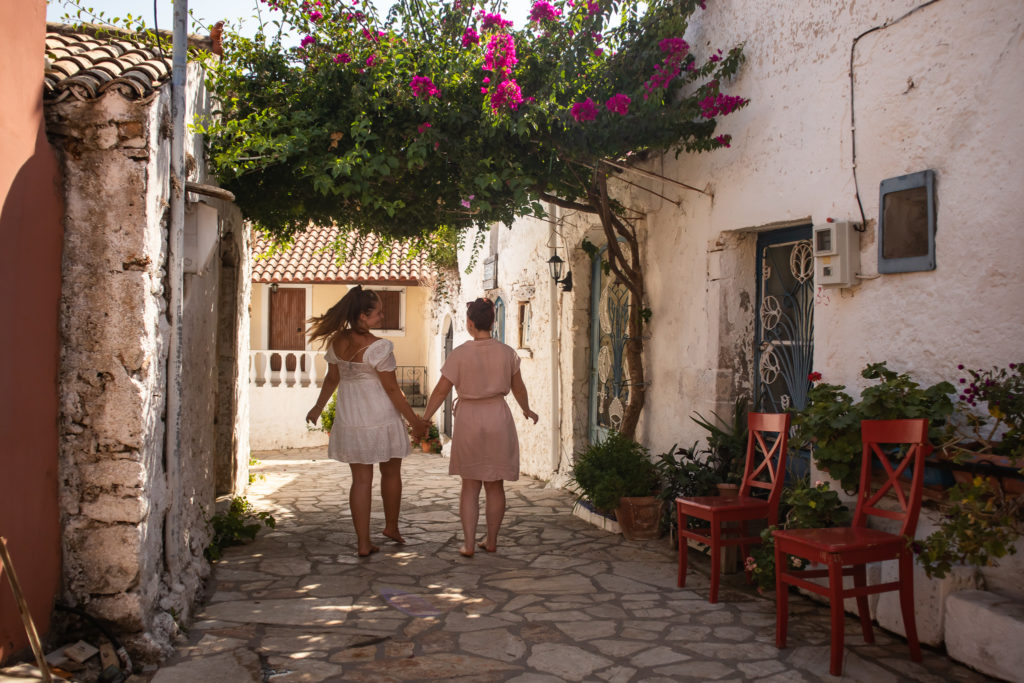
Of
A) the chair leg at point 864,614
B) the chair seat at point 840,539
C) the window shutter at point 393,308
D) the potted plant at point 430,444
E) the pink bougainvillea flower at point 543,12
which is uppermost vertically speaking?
the pink bougainvillea flower at point 543,12

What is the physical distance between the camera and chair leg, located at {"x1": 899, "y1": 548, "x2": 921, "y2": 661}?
383cm

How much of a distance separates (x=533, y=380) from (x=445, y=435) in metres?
4.21

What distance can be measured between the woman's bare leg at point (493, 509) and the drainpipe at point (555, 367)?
3007 millimetres

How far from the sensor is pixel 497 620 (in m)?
4.52

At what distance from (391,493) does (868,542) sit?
341 centimetres

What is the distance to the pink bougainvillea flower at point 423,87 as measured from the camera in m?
5.52

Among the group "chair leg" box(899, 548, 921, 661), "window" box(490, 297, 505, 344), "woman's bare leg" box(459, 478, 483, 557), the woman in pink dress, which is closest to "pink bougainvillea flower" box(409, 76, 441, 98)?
the woman in pink dress

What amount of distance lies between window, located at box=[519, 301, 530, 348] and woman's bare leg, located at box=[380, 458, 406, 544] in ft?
14.4

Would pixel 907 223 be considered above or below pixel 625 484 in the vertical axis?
above

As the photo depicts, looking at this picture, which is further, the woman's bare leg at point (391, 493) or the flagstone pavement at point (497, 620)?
the woman's bare leg at point (391, 493)

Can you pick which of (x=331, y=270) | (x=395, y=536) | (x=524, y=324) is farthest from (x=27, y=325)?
(x=331, y=270)

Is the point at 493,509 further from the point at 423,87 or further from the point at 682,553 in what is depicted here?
the point at 423,87

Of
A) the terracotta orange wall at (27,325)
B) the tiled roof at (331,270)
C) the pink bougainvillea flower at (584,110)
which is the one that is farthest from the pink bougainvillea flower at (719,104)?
the tiled roof at (331,270)

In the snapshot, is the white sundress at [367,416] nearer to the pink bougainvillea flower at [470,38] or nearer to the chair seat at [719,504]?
the chair seat at [719,504]
